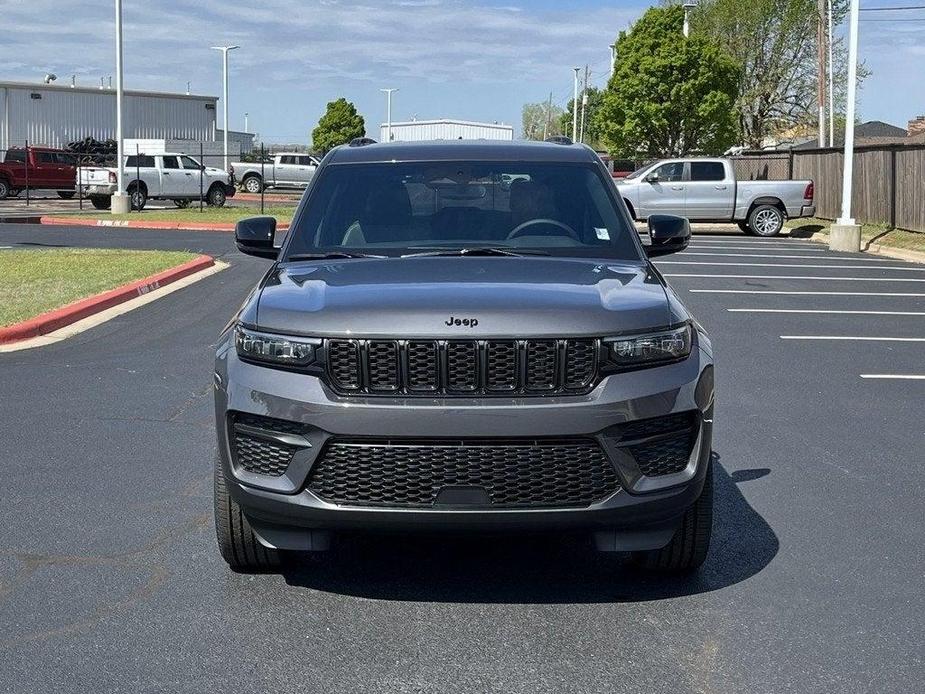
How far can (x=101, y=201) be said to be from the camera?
39.1 m

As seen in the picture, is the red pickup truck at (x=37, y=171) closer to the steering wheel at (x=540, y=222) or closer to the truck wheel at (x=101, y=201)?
the truck wheel at (x=101, y=201)

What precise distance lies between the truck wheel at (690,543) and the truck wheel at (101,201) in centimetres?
3572

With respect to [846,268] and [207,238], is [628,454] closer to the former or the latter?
[846,268]

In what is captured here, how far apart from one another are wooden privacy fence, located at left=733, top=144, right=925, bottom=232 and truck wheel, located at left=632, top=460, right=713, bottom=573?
23.3 metres

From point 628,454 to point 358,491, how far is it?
956 mm

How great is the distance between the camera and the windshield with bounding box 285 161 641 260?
5.84m

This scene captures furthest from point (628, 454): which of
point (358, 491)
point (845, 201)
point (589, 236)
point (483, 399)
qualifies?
point (845, 201)

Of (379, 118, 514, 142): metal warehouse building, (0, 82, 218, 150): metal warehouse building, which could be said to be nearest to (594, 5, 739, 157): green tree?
(379, 118, 514, 142): metal warehouse building

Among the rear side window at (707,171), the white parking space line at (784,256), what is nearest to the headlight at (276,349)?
the white parking space line at (784,256)

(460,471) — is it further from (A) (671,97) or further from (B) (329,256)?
(A) (671,97)

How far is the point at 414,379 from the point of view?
176 inches

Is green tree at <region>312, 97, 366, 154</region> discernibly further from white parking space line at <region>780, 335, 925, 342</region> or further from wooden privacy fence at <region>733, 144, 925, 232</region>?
white parking space line at <region>780, 335, 925, 342</region>

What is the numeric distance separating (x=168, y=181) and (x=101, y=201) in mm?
2420

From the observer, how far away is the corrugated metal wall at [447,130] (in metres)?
43.7
